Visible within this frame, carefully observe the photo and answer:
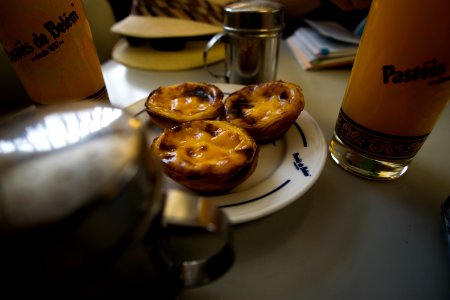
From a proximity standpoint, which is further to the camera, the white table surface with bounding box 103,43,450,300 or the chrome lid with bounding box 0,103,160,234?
the white table surface with bounding box 103,43,450,300

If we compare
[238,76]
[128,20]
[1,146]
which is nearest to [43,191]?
[1,146]

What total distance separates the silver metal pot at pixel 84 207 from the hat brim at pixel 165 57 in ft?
3.07

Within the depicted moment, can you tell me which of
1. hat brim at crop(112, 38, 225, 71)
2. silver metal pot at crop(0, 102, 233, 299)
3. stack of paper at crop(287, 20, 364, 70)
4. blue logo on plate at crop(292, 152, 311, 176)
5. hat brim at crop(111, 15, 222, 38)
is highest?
silver metal pot at crop(0, 102, 233, 299)

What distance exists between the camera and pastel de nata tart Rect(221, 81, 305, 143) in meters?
0.67

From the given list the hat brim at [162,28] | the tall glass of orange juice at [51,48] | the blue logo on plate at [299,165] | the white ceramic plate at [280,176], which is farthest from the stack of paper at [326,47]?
the tall glass of orange juice at [51,48]

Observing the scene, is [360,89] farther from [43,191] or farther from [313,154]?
[43,191]

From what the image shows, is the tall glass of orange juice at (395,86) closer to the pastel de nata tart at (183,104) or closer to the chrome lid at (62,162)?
the pastel de nata tart at (183,104)

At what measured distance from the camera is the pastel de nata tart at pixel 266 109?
0.67 metres

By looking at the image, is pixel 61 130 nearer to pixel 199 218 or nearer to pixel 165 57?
pixel 199 218

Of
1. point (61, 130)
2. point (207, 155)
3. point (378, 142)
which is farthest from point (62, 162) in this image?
point (378, 142)

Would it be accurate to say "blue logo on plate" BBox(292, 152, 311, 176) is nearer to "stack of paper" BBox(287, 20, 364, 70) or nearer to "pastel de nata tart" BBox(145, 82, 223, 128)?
"pastel de nata tart" BBox(145, 82, 223, 128)

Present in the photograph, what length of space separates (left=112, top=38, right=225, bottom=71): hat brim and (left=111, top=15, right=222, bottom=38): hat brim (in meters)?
0.10

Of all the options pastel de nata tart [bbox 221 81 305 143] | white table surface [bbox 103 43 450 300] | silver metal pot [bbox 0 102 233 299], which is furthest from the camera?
pastel de nata tart [bbox 221 81 305 143]

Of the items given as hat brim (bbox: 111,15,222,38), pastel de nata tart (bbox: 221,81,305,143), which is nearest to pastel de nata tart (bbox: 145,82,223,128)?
pastel de nata tart (bbox: 221,81,305,143)
